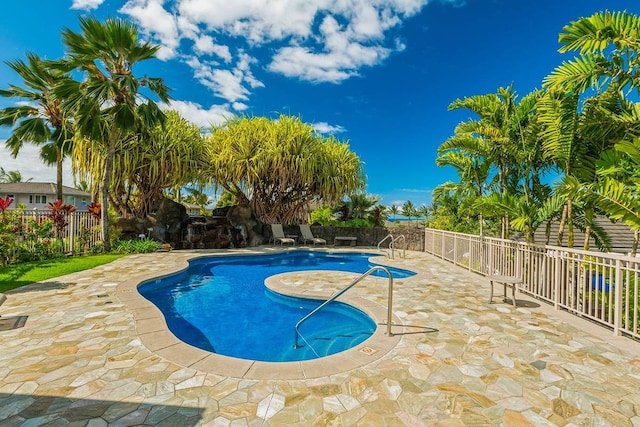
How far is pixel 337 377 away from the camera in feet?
9.53

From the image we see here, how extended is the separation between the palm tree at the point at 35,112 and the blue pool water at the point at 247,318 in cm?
1007

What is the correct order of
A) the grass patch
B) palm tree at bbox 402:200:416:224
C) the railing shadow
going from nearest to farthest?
the railing shadow → the grass patch → palm tree at bbox 402:200:416:224

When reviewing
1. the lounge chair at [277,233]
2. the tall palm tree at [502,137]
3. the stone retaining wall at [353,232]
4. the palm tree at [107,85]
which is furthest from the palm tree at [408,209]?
the palm tree at [107,85]

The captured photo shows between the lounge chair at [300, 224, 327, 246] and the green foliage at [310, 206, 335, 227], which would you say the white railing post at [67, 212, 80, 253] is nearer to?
the lounge chair at [300, 224, 327, 246]

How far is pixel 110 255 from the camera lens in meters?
10.7

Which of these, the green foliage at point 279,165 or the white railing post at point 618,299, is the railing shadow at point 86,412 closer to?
the white railing post at point 618,299

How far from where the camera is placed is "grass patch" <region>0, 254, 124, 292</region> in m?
6.53

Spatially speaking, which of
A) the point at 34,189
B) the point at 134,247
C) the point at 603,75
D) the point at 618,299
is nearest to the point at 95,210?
the point at 134,247

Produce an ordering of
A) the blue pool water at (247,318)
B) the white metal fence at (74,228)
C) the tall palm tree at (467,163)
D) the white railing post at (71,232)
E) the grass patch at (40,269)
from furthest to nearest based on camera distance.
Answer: the white railing post at (71,232) < the white metal fence at (74,228) < the tall palm tree at (467,163) < the grass patch at (40,269) < the blue pool water at (247,318)

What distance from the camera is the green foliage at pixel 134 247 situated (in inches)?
450

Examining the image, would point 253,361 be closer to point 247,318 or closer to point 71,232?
point 247,318

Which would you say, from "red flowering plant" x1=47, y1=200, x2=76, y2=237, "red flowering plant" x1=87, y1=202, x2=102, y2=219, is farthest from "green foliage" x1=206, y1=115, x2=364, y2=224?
"red flowering plant" x1=47, y1=200, x2=76, y2=237

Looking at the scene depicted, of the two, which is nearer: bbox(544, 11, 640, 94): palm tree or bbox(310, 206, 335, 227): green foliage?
bbox(544, 11, 640, 94): palm tree

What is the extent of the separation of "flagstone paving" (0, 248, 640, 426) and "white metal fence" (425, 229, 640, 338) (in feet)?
1.03
